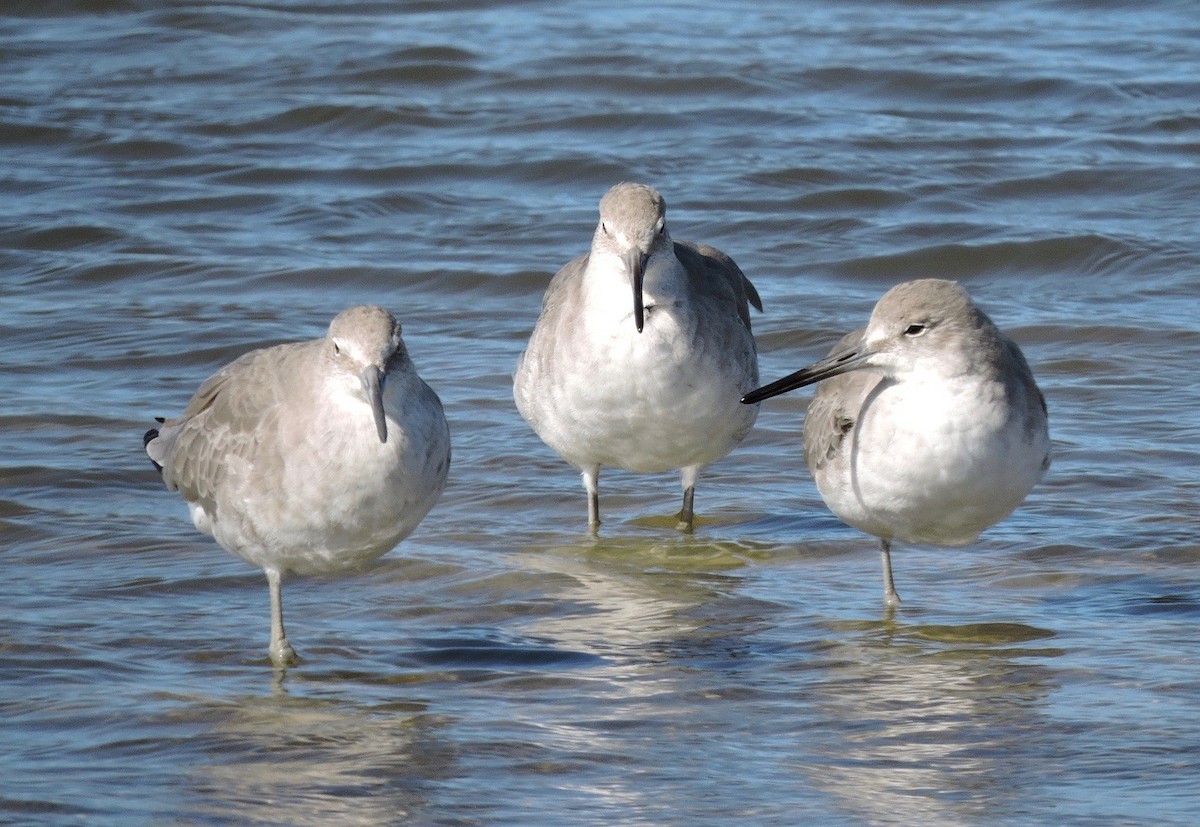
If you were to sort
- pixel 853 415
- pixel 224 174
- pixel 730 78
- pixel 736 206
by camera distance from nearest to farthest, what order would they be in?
pixel 853 415
pixel 736 206
pixel 224 174
pixel 730 78

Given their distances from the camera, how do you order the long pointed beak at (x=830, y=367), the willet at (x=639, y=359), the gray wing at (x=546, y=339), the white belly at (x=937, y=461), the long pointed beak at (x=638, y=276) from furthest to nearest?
the gray wing at (x=546, y=339) < the willet at (x=639, y=359) < the long pointed beak at (x=638, y=276) < the long pointed beak at (x=830, y=367) < the white belly at (x=937, y=461)

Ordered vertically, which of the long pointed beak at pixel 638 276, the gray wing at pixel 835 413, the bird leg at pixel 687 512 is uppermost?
the long pointed beak at pixel 638 276

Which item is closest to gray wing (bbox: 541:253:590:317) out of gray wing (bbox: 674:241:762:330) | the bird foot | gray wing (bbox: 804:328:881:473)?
gray wing (bbox: 674:241:762:330)

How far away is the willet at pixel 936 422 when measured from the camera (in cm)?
610

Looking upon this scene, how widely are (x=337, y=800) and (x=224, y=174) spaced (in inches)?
392

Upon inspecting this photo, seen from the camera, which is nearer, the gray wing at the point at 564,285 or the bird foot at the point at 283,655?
the bird foot at the point at 283,655

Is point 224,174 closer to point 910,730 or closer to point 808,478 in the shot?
point 808,478

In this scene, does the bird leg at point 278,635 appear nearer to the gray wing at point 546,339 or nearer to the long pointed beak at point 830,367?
the gray wing at point 546,339

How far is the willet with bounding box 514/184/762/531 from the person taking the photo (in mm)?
7227

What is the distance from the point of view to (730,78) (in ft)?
53.7

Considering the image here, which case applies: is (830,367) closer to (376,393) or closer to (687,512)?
(376,393)

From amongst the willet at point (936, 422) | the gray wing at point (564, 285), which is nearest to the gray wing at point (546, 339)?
the gray wing at point (564, 285)

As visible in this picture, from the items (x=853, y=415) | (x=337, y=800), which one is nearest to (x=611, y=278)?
(x=853, y=415)

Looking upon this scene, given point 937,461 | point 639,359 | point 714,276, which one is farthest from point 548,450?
point 937,461
